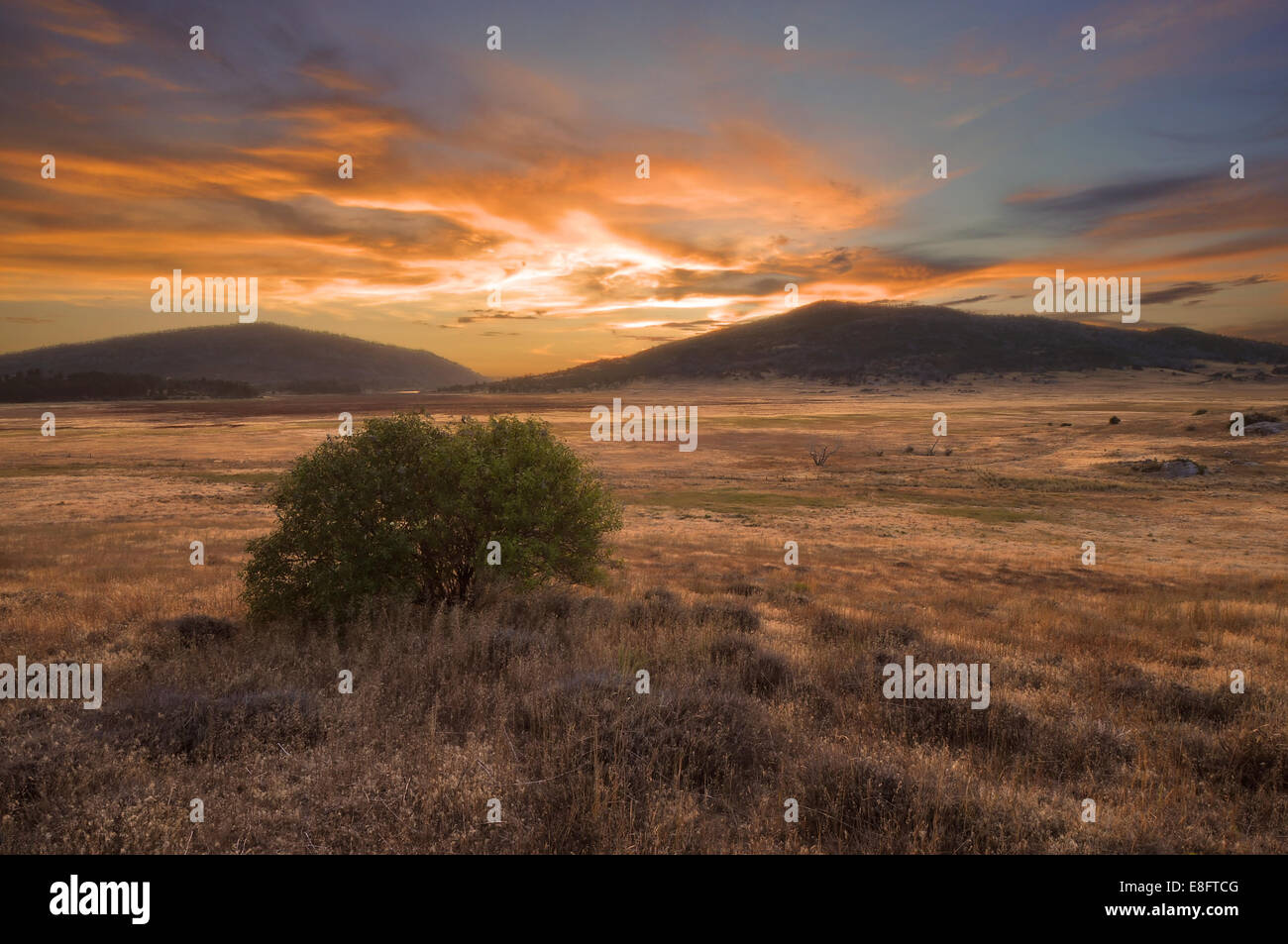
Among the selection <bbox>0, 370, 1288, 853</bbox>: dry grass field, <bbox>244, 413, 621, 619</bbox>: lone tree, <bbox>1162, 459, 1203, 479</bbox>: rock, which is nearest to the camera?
<bbox>0, 370, 1288, 853</bbox>: dry grass field

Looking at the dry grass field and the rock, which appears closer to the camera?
the dry grass field

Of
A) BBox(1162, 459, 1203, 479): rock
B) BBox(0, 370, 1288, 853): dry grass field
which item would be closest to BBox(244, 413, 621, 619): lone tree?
BBox(0, 370, 1288, 853): dry grass field

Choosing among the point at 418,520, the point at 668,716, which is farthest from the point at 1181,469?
the point at 668,716

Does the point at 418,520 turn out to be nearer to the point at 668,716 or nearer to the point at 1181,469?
the point at 668,716

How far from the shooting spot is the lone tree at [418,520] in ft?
41.4

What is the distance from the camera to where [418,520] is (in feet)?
43.7

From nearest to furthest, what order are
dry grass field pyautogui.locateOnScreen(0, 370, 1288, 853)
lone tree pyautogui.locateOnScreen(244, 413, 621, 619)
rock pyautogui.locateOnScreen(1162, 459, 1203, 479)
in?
1. dry grass field pyautogui.locateOnScreen(0, 370, 1288, 853)
2. lone tree pyautogui.locateOnScreen(244, 413, 621, 619)
3. rock pyautogui.locateOnScreen(1162, 459, 1203, 479)

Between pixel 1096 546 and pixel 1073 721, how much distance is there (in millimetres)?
29351

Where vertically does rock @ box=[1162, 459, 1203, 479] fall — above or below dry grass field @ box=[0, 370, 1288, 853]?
above

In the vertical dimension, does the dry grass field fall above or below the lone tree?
below

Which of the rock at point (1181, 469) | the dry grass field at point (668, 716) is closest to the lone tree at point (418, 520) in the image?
the dry grass field at point (668, 716)

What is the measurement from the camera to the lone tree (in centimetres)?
1263

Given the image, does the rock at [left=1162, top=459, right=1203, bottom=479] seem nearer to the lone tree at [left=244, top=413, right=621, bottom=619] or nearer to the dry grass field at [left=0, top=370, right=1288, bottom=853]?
the dry grass field at [left=0, top=370, right=1288, bottom=853]

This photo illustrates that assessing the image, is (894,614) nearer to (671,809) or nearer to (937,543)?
(671,809)
